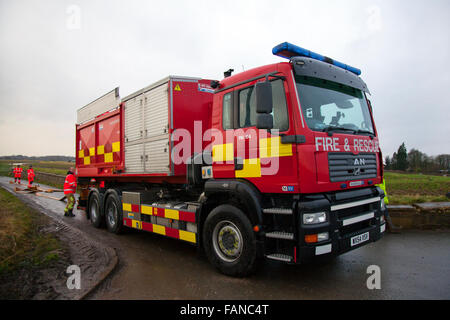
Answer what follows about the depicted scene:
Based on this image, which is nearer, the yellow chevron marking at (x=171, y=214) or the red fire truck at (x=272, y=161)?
the red fire truck at (x=272, y=161)

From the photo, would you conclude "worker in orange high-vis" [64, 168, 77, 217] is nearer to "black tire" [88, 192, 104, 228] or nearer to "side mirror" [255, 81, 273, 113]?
"black tire" [88, 192, 104, 228]

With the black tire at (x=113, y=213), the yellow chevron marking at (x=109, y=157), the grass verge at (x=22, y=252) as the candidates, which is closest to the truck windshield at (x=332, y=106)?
the grass verge at (x=22, y=252)

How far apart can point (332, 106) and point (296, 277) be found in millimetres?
2392

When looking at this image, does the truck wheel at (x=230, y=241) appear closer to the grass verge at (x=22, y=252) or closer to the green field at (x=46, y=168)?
the grass verge at (x=22, y=252)

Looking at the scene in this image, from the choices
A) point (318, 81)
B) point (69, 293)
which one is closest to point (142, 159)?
point (69, 293)

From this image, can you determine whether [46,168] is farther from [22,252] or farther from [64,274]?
[64,274]

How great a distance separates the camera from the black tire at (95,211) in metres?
7.80

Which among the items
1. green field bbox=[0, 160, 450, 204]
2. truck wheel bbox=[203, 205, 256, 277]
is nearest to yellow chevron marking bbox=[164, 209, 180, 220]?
truck wheel bbox=[203, 205, 256, 277]

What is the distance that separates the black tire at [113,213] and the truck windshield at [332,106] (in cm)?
511

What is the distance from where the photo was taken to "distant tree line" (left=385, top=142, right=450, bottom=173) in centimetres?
3041

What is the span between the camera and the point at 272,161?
3711mm

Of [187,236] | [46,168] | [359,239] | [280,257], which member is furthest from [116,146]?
[46,168]

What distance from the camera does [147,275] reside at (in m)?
4.25

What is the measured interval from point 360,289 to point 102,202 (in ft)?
21.3
